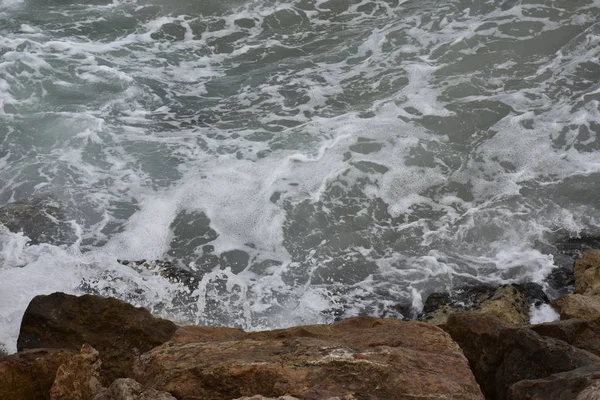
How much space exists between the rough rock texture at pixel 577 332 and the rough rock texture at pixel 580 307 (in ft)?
3.80

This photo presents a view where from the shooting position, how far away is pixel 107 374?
621 centimetres

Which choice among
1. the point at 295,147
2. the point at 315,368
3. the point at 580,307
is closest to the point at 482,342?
the point at 580,307

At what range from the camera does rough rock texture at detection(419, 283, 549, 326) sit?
831cm

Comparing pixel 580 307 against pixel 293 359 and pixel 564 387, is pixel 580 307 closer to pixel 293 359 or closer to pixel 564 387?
pixel 564 387

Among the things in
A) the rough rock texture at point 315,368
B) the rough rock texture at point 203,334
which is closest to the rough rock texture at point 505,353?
the rough rock texture at point 315,368

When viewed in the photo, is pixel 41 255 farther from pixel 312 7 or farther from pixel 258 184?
pixel 312 7

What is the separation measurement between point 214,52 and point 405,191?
620 centimetres

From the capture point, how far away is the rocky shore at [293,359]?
4727 mm

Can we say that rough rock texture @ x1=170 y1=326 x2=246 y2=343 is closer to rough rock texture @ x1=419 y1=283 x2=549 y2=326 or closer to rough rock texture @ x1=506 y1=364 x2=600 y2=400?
rough rock texture @ x1=506 y1=364 x2=600 y2=400

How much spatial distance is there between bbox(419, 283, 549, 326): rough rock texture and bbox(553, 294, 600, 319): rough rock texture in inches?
19.9

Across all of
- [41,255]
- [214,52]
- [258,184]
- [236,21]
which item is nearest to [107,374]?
[41,255]

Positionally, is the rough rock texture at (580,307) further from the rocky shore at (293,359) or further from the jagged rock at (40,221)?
the jagged rock at (40,221)

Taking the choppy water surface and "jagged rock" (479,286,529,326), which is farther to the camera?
the choppy water surface

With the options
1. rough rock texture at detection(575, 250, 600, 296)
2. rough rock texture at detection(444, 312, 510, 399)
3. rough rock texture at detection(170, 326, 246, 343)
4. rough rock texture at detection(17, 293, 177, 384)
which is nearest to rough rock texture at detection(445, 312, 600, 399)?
rough rock texture at detection(444, 312, 510, 399)
